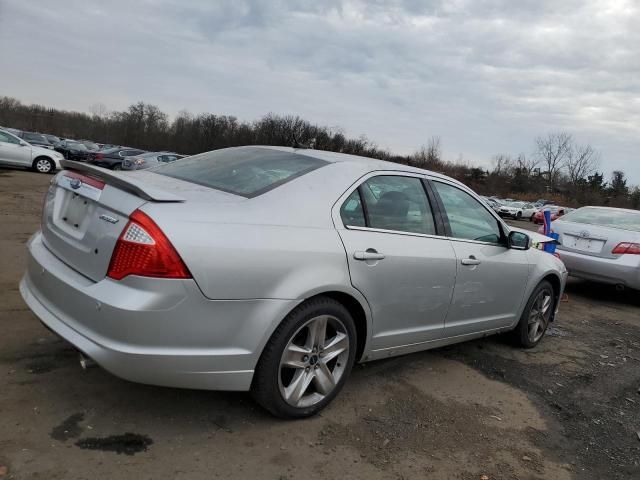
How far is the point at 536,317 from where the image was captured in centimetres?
507

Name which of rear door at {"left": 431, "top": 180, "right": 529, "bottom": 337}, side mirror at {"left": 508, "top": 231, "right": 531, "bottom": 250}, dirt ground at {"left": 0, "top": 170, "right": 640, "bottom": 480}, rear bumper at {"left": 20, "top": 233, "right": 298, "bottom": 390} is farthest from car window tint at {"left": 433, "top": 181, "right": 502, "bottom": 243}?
rear bumper at {"left": 20, "top": 233, "right": 298, "bottom": 390}

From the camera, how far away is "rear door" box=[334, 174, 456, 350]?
125 inches

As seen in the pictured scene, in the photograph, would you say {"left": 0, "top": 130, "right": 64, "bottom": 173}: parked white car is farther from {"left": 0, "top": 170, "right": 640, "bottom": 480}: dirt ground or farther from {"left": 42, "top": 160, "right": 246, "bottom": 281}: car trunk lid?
{"left": 42, "top": 160, "right": 246, "bottom": 281}: car trunk lid

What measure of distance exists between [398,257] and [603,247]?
218 inches

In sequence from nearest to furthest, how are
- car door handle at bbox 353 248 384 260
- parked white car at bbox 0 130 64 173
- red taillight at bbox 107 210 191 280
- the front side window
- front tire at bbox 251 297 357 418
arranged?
red taillight at bbox 107 210 191 280 → front tire at bbox 251 297 357 418 → car door handle at bbox 353 248 384 260 → the front side window → parked white car at bbox 0 130 64 173

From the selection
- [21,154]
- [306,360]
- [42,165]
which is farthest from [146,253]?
[42,165]

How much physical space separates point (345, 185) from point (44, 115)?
9997cm

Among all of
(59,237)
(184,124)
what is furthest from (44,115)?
(59,237)

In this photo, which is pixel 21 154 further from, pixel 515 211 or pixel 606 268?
pixel 515 211

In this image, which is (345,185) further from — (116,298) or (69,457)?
(69,457)

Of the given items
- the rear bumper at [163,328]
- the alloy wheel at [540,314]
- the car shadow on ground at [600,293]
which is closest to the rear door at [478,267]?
the alloy wheel at [540,314]

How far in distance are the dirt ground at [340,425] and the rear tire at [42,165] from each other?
1680 cm

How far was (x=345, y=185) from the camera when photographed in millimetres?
3266

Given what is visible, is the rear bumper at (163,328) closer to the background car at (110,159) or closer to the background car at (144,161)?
the background car at (144,161)
